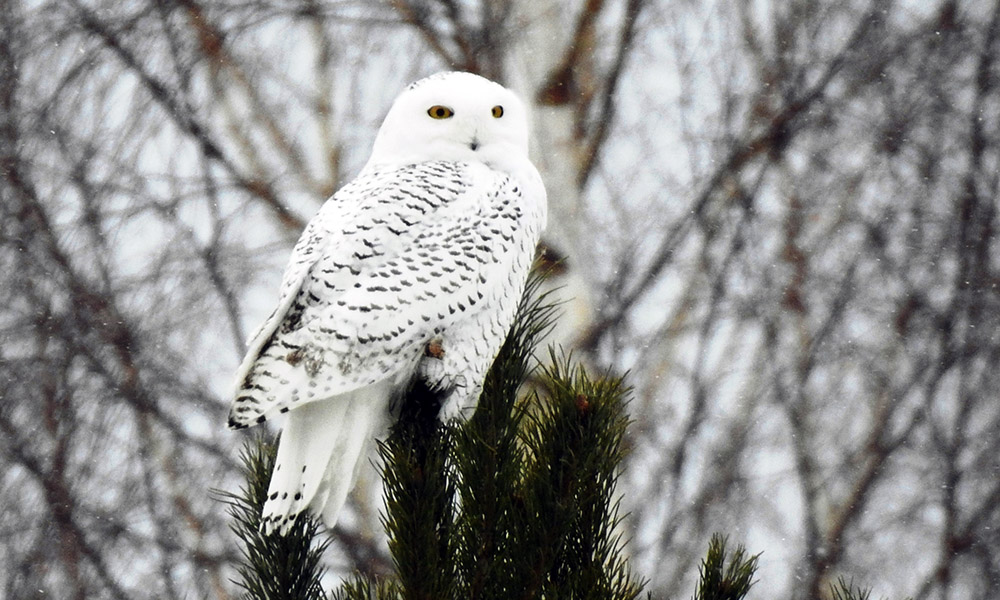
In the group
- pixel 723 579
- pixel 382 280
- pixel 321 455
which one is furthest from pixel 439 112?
pixel 723 579

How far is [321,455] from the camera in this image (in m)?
1.50

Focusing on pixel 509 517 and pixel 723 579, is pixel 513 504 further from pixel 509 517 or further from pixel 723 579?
pixel 723 579

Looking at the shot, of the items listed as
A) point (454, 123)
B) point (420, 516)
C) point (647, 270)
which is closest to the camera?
point (420, 516)

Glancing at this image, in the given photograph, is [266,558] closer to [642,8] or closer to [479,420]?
[479,420]

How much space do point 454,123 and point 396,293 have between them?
0.32m

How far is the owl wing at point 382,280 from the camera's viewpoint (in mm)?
1514

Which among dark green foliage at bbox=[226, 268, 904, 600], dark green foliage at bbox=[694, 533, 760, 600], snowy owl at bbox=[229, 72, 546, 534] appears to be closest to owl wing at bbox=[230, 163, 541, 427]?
snowy owl at bbox=[229, 72, 546, 534]

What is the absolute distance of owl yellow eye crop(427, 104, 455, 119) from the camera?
177 cm

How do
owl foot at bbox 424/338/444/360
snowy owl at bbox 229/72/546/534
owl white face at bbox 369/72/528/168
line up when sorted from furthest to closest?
owl white face at bbox 369/72/528/168 → owl foot at bbox 424/338/444/360 → snowy owl at bbox 229/72/546/534

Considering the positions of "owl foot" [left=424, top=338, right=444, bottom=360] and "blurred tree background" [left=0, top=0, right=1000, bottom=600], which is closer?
"owl foot" [left=424, top=338, right=444, bottom=360]

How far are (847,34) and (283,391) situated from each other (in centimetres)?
394

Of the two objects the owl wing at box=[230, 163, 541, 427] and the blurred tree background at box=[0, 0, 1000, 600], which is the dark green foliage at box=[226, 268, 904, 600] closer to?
the owl wing at box=[230, 163, 541, 427]

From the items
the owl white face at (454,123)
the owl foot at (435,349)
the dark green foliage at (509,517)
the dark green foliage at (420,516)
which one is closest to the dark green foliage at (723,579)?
the dark green foliage at (509,517)

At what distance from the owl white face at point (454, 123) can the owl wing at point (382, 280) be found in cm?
5
